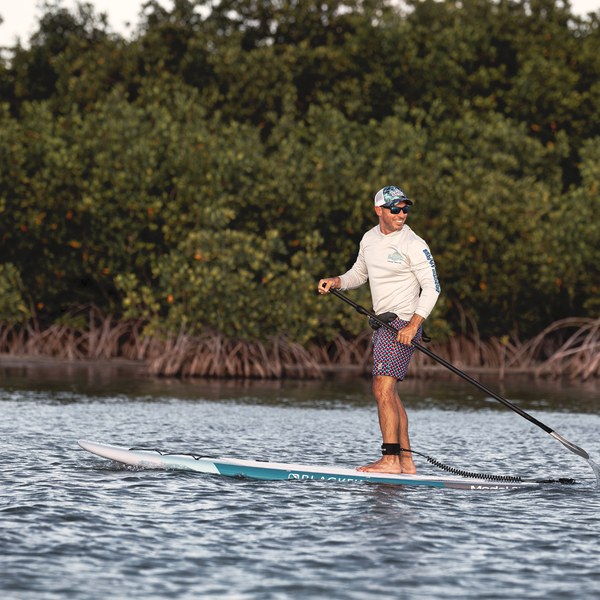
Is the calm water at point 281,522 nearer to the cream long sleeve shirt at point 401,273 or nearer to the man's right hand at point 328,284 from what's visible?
the cream long sleeve shirt at point 401,273

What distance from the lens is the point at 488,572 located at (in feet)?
18.8

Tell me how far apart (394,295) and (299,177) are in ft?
68.0

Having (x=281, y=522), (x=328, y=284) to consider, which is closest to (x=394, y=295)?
(x=328, y=284)

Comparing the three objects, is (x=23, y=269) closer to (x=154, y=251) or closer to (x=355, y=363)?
(x=154, y=251)

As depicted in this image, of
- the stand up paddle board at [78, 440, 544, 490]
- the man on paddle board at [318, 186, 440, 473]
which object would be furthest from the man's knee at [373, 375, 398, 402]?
the stand up paddle board at [78, 440, 544, 490]

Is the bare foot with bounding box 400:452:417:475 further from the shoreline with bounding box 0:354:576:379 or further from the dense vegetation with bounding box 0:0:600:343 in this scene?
the shoreline with bounding box 0:354:576:379

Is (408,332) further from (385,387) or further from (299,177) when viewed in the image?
(299,177)

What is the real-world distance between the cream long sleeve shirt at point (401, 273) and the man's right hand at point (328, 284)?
264mm

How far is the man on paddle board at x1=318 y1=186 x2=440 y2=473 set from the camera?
8.81m

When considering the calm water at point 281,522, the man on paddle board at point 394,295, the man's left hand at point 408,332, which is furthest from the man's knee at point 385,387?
the calm water at point 281,522

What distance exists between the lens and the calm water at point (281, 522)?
542 centimetres

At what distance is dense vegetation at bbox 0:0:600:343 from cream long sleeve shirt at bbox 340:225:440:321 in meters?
16.0

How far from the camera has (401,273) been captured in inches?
350

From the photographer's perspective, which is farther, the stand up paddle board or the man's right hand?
the man's right hand
